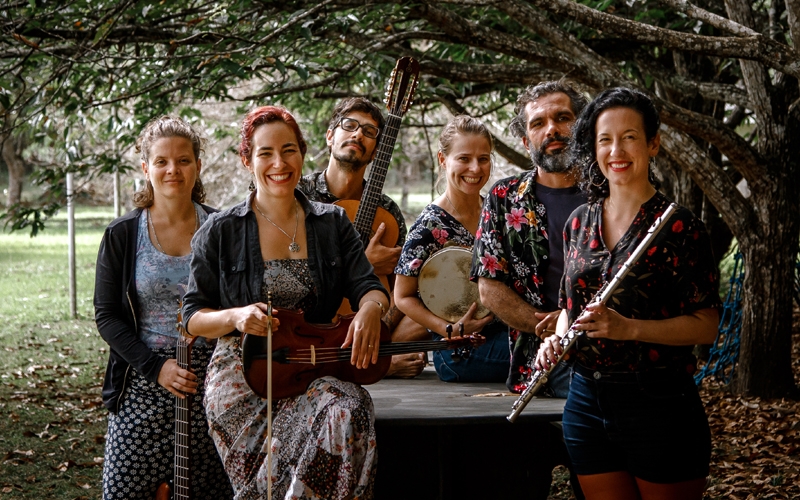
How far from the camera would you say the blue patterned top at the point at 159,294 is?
3.75 m

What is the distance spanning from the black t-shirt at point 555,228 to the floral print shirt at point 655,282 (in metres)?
0.88

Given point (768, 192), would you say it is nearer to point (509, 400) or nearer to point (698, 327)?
point (509, 400)

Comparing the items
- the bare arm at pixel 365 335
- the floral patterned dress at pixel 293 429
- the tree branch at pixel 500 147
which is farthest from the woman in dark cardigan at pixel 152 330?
the tree branch at pixel 500 147

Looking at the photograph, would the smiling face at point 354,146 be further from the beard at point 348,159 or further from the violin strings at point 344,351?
the violin strings at point 344,351

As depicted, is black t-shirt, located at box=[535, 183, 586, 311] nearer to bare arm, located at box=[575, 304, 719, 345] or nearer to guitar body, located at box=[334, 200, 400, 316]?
bare arm, located at box=[575, 304, 719, 345]

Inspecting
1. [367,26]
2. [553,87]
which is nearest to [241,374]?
[553,87]

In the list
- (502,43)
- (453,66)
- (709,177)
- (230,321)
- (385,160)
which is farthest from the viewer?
(453,66)

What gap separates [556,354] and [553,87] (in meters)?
1.49

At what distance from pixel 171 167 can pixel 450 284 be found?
1.36 meters

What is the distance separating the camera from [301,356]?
3043mm

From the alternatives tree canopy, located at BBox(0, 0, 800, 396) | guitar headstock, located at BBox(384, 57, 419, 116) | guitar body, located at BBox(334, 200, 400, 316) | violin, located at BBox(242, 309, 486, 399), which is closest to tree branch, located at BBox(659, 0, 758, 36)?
tree canopy, located at BBox(0, 0, 800, 396)

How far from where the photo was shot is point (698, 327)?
2.65 metres

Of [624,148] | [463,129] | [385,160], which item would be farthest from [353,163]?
[624,148]

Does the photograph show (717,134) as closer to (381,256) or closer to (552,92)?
(552,92)
